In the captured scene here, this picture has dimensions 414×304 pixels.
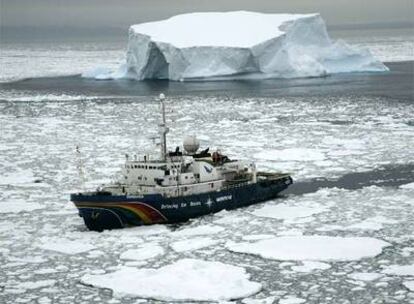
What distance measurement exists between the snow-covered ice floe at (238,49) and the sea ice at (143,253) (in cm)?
3660

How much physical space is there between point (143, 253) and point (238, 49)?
3766 cm

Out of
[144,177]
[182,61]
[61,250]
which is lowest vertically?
[61,250]

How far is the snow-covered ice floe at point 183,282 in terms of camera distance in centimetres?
895

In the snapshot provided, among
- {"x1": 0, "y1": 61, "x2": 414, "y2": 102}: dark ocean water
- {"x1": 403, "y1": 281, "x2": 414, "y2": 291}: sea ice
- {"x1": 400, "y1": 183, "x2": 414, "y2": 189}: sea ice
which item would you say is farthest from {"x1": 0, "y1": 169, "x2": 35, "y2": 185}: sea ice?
{"x1": 0, "y1": 61, "x2": 414, "y2": 102}: dark ocean water

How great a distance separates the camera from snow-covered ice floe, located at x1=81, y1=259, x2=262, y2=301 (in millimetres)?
8945

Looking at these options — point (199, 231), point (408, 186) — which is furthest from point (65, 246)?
Result: point (408, 186)

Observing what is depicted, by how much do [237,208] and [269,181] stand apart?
130cm

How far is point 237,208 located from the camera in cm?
1491

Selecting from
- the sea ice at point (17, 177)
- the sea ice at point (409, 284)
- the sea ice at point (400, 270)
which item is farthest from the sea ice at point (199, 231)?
the sea ice at point (17, 177)

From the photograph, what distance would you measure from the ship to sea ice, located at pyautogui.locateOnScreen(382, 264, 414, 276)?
5074 mm

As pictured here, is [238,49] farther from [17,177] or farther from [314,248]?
[314,248]

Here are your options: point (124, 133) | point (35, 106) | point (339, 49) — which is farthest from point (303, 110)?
point (339, 49)

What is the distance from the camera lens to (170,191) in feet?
45.0

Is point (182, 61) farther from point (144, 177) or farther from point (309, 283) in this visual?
point (309, 283)
